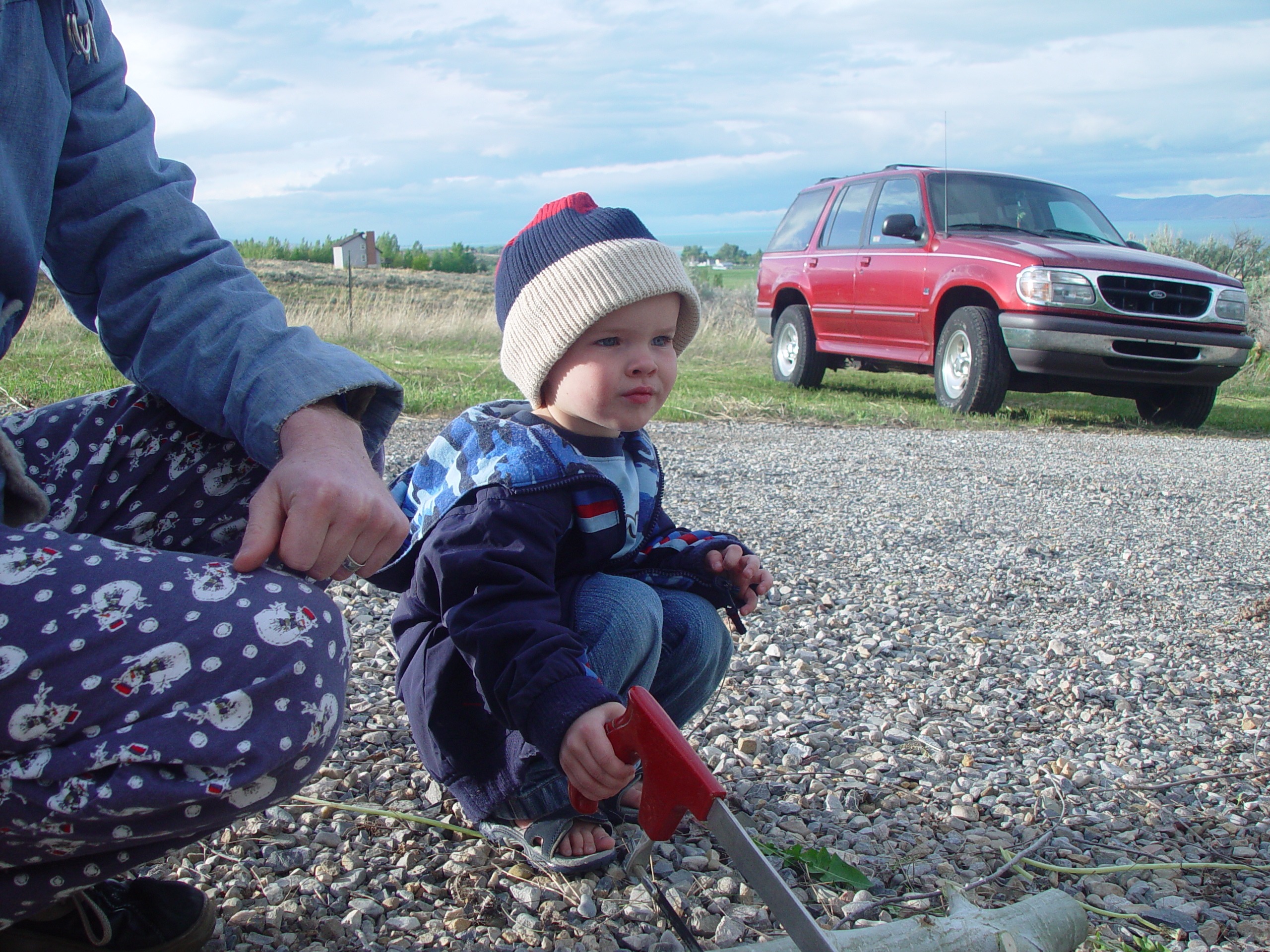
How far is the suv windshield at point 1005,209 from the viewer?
789 centimetres

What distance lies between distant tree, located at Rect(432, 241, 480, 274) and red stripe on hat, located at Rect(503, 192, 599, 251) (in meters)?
39.8

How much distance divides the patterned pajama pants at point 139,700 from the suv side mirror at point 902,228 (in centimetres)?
715

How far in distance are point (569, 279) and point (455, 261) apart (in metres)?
42.2

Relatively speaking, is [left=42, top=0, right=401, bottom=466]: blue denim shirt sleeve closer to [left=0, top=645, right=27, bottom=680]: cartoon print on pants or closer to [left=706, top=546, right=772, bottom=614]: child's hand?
[left=0, top=645, right=27, bottom=680]: cartoon print on pants

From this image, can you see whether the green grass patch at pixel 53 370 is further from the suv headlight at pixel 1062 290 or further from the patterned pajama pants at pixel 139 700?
the suv headlight at pixel 1062 290

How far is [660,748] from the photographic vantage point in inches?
47.9

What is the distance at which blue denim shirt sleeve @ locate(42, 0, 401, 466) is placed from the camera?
1.36 metres

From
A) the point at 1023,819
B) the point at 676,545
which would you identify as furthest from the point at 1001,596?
the point at 676,545

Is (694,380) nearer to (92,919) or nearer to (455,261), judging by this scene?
(92,919)

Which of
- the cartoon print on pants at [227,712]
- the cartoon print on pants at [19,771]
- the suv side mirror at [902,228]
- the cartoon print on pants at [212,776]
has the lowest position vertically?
the cartoon print on pants at [212,776]

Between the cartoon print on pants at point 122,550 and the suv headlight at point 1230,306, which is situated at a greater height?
the suv headlight at point 1230,306

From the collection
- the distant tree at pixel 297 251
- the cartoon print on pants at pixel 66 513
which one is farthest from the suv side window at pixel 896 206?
the distant tree at pixel 297 251

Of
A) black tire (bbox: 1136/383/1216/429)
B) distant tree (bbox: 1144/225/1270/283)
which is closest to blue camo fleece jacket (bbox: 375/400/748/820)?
black tire (bbox: 1136/383/1216/429)

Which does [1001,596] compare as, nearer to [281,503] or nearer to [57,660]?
[281,503]
